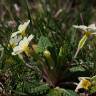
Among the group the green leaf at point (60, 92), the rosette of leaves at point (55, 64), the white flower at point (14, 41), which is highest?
the white flower at point (14, 41)

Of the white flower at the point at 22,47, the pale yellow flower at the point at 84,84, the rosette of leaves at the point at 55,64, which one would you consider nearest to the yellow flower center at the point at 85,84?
the pale yellow flower at the point at 84,84

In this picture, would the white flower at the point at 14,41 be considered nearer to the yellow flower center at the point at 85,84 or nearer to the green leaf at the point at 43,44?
the green leaf at the point at 43,44

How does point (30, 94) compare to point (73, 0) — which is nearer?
point (30, 94)

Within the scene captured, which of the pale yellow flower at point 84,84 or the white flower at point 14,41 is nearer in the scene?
the pale yellow flower at point 84,84

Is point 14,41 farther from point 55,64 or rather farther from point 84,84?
point 84,84

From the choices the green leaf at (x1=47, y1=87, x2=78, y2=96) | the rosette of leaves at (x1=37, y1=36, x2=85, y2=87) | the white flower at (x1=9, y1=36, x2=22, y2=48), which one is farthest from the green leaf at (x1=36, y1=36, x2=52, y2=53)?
the green leaf at (x1=47, y1=87, x2=78, y2=96)

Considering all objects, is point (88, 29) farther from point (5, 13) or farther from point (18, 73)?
point (5, 13)

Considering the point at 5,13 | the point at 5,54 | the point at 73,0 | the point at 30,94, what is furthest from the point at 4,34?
the point at 73,0

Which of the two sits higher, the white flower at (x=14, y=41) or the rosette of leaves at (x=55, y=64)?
the white flower at (x=14, y=41)

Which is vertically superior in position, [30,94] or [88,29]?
[88,29]
